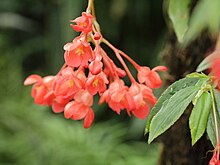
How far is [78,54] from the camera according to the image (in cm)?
65

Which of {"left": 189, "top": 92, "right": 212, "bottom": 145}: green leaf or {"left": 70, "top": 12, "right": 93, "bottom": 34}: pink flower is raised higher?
{"left": 70, "top": 12, "right": 93, "bottom": 34}: pink flower

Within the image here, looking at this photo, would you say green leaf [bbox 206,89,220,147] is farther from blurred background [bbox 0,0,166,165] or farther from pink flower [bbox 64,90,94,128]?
blurred background [bbox 0,0,166,165]

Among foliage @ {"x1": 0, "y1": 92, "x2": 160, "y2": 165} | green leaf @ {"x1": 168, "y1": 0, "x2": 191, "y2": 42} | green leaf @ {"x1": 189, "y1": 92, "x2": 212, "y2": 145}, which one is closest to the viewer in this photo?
green leaf @ {"x1": 189, "y1": 92, "x2": 212, "y2": 145}

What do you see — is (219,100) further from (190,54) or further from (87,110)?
(190,54)

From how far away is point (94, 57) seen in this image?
2.19ft

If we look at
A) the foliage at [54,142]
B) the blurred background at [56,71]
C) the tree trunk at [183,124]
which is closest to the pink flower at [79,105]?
the tree trunk at [183,124]

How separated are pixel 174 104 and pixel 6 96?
1846 mm

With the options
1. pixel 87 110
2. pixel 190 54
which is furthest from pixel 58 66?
pixel 87 110

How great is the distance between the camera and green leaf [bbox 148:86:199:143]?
62cm

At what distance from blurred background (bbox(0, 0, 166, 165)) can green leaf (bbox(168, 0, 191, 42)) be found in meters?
0.94

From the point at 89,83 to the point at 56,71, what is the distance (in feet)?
6.49

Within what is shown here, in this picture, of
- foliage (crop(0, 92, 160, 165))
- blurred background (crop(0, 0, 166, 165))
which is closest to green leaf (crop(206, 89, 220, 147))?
blurred background (crop(0, 0, 166, 165))

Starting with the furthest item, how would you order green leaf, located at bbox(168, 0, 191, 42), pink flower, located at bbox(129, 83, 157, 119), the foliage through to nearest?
1. the foliage
2. green leaf, located at bbox(168, 0, 191, 42)
3. pink flower, located at bbox(129, 83, 157, 119)

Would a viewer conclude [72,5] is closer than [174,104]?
No
